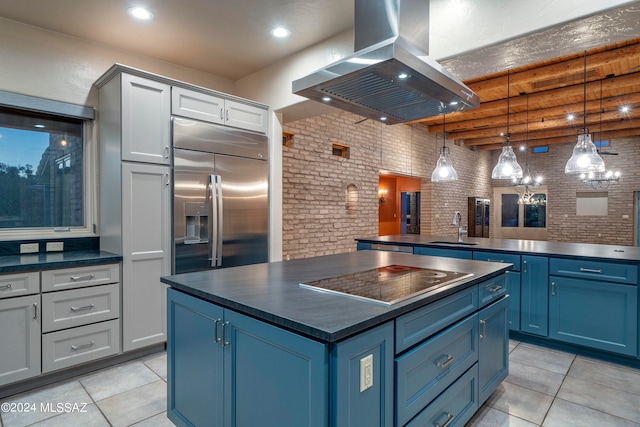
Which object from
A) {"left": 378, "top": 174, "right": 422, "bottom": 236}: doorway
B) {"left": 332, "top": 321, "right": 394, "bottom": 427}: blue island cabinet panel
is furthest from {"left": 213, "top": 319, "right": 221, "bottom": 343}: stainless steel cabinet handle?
{"left": 378, "top": 174, "right": 422, "bottom": 236}: doorway

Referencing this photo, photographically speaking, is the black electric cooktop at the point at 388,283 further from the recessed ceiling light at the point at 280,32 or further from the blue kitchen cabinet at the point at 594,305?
the recessed ceiling light at the point at 280,32

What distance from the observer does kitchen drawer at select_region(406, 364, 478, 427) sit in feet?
5.13

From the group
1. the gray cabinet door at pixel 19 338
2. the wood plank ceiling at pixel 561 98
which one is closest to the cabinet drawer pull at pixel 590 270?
the wood plank ceiling at pixel 561 98

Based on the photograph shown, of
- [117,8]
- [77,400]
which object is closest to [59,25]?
[117,8]

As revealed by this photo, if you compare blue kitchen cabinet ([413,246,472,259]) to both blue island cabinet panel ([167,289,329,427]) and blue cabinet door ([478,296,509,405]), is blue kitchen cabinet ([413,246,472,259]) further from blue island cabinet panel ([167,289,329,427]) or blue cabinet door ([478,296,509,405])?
blue island cabinet panel ([167,289,329,427])

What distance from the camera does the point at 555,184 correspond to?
1041 cm

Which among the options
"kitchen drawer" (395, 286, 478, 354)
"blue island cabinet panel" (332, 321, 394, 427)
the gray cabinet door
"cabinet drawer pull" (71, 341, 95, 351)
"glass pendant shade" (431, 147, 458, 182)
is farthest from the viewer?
"glass pendant shade" (431, 147, 458, 182)

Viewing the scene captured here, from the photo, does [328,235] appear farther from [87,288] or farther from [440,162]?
[87,288]

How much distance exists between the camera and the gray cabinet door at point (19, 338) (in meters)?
2.34

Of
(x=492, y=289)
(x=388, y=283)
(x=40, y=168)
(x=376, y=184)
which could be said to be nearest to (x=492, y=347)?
(x=492, y=289)

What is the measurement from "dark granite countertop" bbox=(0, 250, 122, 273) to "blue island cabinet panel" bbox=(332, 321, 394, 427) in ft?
7.94

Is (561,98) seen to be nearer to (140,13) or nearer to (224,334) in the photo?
(140,13)

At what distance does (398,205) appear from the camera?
9086 mm

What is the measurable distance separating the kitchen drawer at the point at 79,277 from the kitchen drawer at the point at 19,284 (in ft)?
0.17
